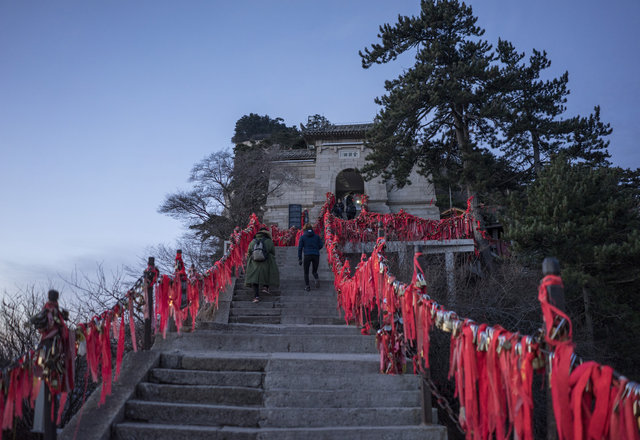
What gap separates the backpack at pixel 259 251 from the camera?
415 inches

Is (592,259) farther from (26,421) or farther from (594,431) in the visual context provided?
(26,421)

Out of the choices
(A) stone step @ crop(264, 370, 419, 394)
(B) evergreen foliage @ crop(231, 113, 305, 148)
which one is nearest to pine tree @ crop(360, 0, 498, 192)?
(A) stone step @ crop(264, 370, 419, 394)

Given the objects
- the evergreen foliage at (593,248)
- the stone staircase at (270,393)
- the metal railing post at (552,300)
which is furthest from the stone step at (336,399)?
the evergreen foliage at (593,248)

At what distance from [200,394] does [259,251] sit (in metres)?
5.14

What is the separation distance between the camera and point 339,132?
104 ft

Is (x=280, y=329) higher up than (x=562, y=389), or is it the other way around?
(x=562, y=389)

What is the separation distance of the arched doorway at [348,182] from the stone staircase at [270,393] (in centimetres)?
2582

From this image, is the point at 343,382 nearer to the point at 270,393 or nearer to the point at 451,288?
the point at 270,393

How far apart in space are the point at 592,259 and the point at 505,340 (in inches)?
438

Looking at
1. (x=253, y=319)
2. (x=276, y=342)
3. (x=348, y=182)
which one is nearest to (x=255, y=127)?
(x=348, y=182)

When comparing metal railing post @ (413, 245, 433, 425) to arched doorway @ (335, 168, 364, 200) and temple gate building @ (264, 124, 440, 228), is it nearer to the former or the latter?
temple gate building @ (264, 124, 440, 228)

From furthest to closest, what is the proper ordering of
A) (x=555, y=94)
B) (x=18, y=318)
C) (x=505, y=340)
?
1. (x=555, y=94)
2. (x=18, y=318)
3. (x=505, y=340)

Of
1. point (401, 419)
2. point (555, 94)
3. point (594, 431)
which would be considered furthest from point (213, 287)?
point (555, 94)

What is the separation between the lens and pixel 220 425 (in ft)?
16.9
